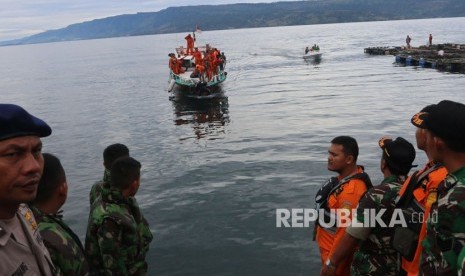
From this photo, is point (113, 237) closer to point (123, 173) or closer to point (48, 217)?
point (123, 173)

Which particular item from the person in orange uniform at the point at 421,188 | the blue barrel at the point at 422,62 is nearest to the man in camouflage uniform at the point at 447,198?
the person in orange uniform at the point at 421,188

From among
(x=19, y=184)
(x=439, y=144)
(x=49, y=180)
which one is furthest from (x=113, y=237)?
(x=439, y=144)

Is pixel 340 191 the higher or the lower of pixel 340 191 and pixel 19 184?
the lower

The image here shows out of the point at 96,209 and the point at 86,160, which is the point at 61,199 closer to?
the point at 96,209

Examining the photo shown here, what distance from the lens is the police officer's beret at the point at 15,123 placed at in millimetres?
2146

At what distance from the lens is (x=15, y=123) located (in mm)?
2191

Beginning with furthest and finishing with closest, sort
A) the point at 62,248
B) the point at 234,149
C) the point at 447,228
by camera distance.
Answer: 1. the point at 234,149
2. the point at 62,248
3. the point at 447,228

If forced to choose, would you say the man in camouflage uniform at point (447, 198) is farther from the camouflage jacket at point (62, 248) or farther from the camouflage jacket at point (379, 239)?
the camouflage jacket at point (62, 248)

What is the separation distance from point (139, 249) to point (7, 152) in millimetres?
2581

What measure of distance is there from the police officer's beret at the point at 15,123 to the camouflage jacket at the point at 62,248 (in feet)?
3.18

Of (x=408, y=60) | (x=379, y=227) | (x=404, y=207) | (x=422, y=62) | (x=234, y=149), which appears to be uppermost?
(x=408, y=60)

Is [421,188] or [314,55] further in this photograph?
[314,55]

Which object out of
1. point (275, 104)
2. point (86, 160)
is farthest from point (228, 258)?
point (275, 104)

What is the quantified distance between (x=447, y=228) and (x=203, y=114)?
28.7m
